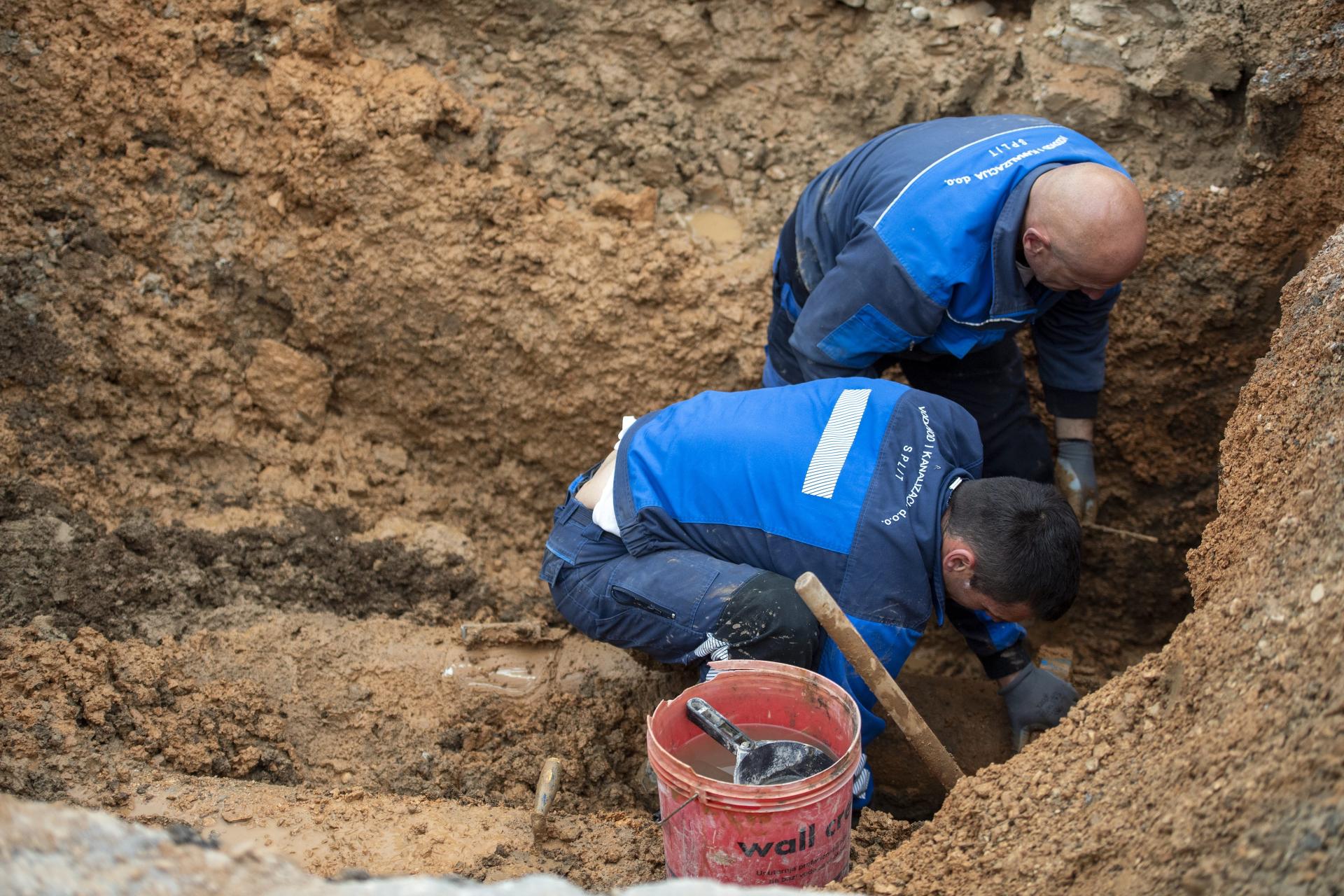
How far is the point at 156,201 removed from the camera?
3.56 m

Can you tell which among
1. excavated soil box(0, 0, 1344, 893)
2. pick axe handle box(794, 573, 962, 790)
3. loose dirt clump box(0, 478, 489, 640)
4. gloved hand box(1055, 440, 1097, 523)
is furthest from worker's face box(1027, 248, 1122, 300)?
loose dirt clump box(0, 478, 489, 640)

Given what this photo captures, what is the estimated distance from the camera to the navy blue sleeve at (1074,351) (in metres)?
3.11

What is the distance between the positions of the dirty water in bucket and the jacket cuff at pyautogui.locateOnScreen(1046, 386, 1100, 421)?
1.53m

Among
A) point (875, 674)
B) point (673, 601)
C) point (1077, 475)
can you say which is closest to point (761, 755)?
→ point (875, 674)

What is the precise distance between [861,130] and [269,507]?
245 cm

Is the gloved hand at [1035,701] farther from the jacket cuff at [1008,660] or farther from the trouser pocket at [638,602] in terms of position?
the trouser pocket at [638,602]

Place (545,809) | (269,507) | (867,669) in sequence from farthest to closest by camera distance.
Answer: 1. (269,507)
2. (545,809)
3. (867,669)

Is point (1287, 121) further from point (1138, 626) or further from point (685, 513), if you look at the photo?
point (685, 513)

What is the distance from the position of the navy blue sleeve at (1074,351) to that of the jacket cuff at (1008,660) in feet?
2.66

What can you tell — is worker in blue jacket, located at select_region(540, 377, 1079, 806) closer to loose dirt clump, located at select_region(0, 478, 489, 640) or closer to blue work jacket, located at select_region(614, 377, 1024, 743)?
blue work jacket, located at select_region(614, 377, 1024, 743)

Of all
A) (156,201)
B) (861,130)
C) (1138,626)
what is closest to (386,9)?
(156,201)

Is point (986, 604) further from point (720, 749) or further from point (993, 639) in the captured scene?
point (720, 749)

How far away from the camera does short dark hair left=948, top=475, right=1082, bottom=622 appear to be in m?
2.32

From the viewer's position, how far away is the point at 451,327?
144 inches
